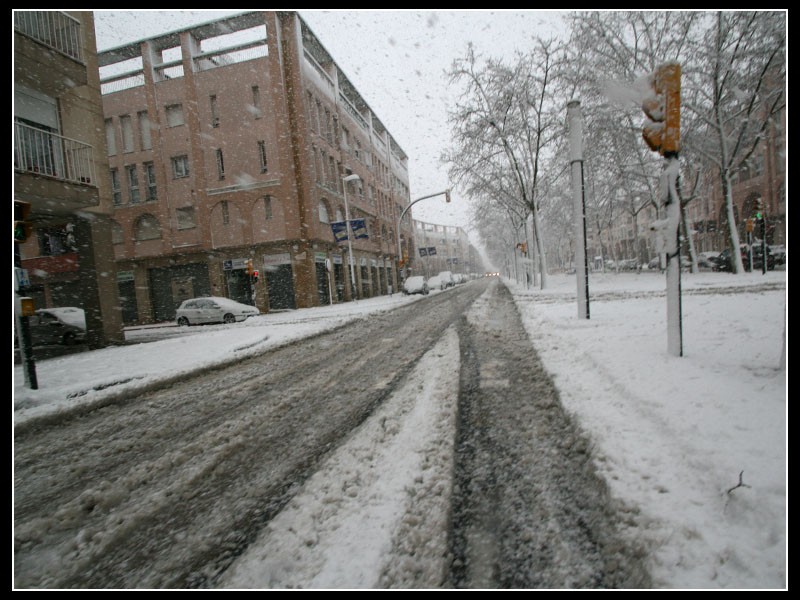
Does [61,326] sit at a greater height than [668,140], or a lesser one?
lesser

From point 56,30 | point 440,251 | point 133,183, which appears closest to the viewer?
point 56,30

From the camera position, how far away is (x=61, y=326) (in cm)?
1127

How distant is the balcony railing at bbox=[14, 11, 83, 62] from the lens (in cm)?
859

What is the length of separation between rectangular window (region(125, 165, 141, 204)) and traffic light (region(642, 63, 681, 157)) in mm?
27244

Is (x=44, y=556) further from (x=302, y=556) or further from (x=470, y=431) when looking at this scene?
(x=470, y=431)

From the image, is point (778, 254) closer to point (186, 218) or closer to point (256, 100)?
point (256, 100)

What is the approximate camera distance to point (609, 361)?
4559mm

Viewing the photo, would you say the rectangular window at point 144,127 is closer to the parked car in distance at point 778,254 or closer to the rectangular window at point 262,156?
the rectangular window at point 262,156

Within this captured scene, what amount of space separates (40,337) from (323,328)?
8.64 meters

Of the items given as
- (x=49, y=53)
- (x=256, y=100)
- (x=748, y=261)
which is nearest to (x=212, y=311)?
(x=49, y=53)

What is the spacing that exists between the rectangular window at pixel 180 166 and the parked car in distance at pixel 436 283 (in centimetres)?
2249

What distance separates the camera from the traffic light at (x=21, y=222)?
5340 mm

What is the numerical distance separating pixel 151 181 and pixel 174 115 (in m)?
4.22

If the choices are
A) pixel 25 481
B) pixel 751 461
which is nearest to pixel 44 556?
pixel 25 481
